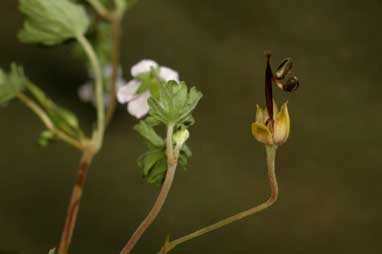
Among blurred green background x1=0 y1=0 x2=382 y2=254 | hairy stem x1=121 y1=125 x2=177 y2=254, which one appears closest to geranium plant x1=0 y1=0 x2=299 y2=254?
hairy stem x1=121 y1=125 x2=177 y2=254

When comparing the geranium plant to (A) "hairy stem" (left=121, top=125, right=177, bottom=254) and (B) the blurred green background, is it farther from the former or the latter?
(B) the blurred green background

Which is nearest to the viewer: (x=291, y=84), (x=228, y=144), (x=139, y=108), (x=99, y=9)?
(x=291, y=84)

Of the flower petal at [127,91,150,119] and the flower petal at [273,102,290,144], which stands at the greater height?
the flower petal at [127,91,150,119]

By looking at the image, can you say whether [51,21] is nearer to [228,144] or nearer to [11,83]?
[11,83]

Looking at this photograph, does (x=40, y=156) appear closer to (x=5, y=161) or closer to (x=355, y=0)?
(x=5, y=161)

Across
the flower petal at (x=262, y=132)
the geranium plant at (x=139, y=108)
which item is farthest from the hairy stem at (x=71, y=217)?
the flower petal at (x=262, y=132)

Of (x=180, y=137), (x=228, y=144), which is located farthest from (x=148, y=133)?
(x=228, y=144)
